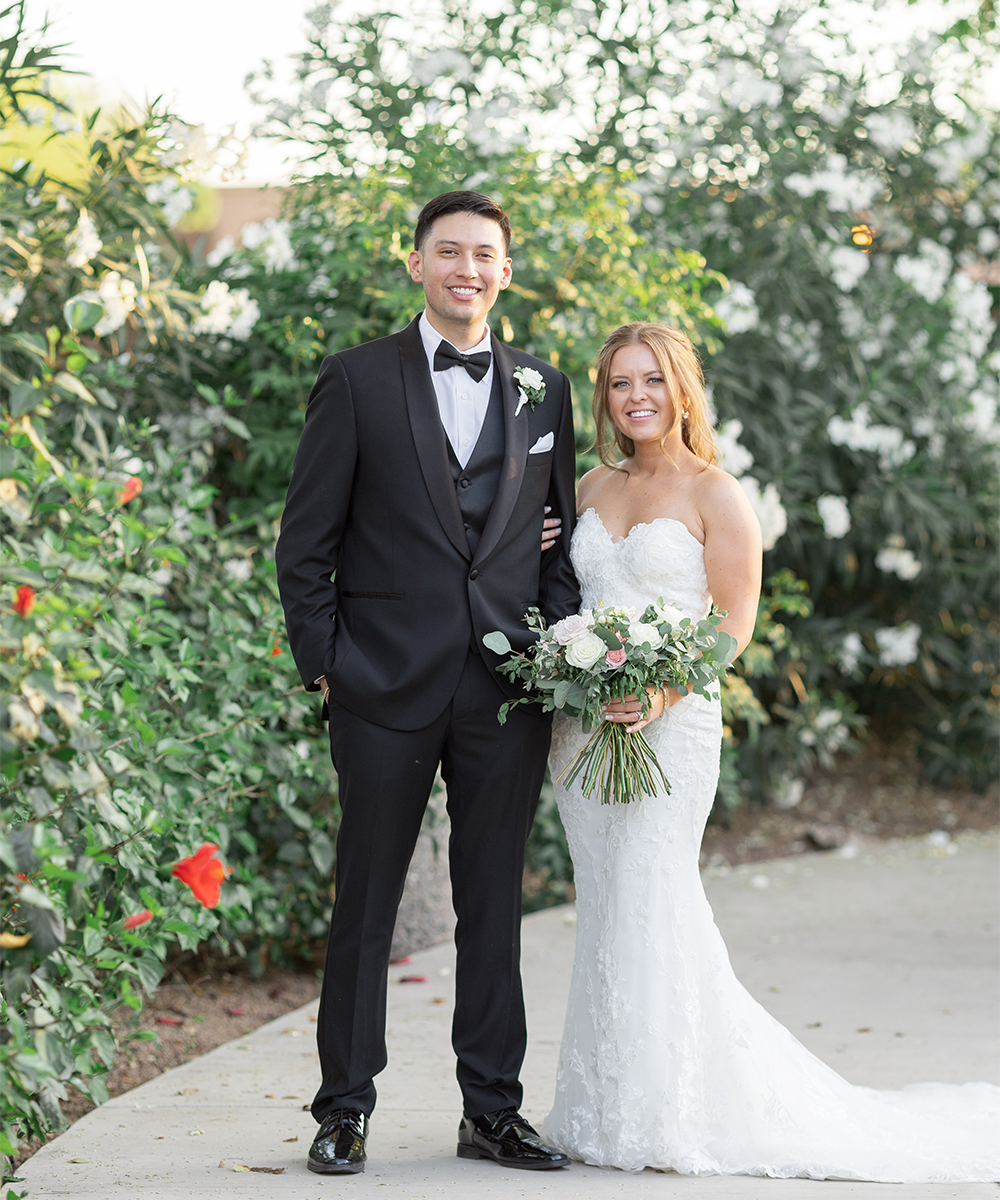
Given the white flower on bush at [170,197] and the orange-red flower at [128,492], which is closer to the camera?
the orange-red flower at [128,492]

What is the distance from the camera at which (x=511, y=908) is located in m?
2.81

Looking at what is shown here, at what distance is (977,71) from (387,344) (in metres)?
5.61

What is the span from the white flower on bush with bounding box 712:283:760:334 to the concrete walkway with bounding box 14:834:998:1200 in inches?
99.9

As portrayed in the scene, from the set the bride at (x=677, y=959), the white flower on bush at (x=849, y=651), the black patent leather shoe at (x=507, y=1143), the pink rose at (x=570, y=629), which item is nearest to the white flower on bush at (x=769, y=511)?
the white flower on bush at (x=849, y=651)

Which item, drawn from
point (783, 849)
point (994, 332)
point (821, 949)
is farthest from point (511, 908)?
point (994, 332)

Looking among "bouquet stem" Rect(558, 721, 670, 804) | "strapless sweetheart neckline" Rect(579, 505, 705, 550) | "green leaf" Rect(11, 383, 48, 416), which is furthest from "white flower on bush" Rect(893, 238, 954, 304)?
"green leaf" Rect(11, 383, 48, 416)

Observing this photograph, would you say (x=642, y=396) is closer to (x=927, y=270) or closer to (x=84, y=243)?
(x=84, y=243)

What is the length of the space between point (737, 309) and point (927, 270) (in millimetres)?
1416

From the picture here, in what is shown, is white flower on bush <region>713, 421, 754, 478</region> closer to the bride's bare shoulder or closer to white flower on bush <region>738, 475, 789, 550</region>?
white flower on bush <region>738, 475, 789, 550</region>

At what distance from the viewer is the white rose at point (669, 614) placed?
2707 mm

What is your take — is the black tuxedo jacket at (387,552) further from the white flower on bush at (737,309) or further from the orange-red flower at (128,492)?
the white flower on bush at (737,309)

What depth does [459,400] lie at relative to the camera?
2.81m

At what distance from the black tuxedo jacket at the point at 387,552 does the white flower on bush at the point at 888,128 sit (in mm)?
4641

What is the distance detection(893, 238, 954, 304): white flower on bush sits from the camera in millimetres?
6672
